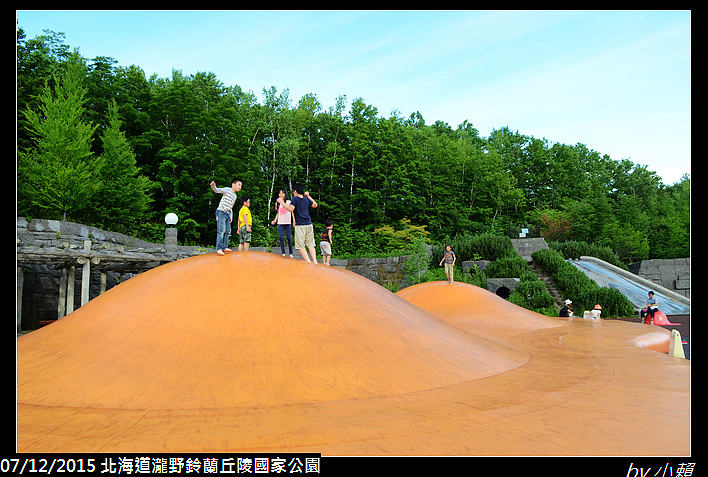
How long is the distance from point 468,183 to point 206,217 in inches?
1134

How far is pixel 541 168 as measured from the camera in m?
56.5

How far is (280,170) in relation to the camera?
38750 mm

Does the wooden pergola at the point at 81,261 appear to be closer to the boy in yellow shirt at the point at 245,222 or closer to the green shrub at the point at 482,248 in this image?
the boy in yellow shirt at the point at 245,222

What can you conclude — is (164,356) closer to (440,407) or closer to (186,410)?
(186,410)

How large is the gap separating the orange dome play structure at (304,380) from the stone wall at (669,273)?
3033 centimetres

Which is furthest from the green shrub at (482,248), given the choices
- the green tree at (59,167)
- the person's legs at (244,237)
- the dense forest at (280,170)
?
the green tree at (59,167)

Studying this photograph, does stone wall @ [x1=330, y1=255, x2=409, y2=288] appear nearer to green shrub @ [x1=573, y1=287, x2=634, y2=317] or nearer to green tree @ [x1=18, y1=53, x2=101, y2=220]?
green shrub @ [x1=573, y1=287, x2=634, y2=317]

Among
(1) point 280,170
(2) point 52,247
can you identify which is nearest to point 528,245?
(1) point 280,170

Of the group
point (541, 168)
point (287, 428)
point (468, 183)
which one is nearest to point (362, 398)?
point (287, 428)

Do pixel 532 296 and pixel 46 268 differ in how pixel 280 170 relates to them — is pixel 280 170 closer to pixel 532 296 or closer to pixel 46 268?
pixel 46 268

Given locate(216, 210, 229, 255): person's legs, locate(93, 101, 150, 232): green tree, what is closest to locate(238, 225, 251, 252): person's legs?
locate(216, 210, 229, 255): person's legs

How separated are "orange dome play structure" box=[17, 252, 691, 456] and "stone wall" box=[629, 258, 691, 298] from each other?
30.3 m

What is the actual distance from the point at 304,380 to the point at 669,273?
37.4 metres

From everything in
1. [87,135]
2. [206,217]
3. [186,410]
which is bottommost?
[186,410]
